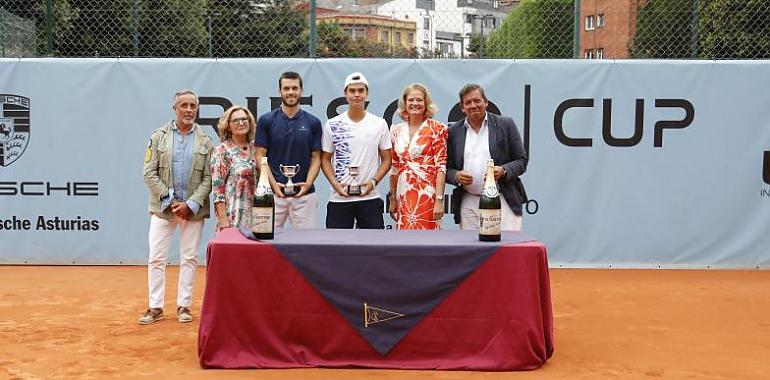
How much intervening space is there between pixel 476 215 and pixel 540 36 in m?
5.64

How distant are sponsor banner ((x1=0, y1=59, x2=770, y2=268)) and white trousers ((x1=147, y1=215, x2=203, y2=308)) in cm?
263

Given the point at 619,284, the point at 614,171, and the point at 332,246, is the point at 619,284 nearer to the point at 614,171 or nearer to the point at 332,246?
the point at 614,171

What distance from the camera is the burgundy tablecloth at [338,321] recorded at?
470cm

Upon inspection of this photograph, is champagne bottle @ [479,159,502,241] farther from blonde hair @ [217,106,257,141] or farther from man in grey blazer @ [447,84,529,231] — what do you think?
blonde hair @ [217,106,257,141]

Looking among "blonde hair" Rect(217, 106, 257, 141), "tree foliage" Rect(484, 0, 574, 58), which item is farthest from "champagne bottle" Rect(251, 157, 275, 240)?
"tree foliage" Rect(484, 0, 574, 58)

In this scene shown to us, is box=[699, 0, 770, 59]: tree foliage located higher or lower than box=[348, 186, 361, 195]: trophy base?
higher

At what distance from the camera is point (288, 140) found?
585 centimetres

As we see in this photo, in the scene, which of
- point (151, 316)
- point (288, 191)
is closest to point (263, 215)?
point (288, 191)

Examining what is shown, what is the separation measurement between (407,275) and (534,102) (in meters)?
4.40

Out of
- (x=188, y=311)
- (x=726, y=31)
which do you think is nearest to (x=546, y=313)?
(x=188, y=311)

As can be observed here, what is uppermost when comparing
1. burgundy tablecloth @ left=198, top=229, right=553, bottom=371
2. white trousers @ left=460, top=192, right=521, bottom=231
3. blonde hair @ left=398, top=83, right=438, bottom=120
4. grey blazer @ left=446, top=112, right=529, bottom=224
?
blonde hair @ left=398, top=83, right=438, bottom=120

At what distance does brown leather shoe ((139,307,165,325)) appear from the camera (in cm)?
602

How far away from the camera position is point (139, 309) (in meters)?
6.61

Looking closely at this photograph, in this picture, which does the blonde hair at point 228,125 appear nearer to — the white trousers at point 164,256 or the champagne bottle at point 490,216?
the white trousers at point 164,256
